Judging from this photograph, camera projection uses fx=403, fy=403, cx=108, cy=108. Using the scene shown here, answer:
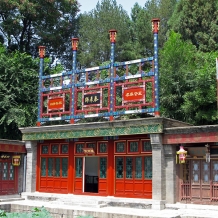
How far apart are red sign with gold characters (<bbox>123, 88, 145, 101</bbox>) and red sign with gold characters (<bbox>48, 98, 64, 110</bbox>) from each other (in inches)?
136

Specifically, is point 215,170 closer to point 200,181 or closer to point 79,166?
point 200,181

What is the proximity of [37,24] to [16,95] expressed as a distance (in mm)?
11418

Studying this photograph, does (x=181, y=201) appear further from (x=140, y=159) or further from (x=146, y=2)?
(x=146, y=2)

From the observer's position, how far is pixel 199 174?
46.3 ft

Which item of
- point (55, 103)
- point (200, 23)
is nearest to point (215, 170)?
point (55, 103)

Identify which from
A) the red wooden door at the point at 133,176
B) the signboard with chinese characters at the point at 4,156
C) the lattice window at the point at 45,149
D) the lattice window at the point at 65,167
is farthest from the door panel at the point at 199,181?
the signboard with chinese characters at the point at 4,156

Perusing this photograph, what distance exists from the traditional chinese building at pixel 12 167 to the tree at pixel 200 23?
15.1 metres

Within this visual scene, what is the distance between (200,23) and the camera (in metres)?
28.8

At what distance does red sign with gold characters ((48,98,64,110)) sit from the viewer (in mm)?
17828

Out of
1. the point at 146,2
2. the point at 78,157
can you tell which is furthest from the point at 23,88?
the point at 146,2

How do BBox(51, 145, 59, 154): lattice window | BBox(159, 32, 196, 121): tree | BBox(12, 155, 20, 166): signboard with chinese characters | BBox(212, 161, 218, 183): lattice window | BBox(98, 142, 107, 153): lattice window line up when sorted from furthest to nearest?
1. BBox(159, 32, 196, 121): tree
2. BBox(12, 155, 20, 166): signboard with chinese characters
3. BBox(51, 145, 59, 154): lattice window
4. BBox(98, 142, 107, 153): lattice window
5. BBox(212, 161, 218, 183): lattice window

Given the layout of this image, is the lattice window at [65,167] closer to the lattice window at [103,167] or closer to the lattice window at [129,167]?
the lattice window at [103,167]

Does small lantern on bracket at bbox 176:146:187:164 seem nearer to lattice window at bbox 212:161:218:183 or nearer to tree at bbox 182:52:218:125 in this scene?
lattice window at bbox 212:161:218:183

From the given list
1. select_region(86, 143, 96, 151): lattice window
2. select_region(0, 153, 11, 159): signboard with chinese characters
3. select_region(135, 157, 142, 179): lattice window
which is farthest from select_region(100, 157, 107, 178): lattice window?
select_region(0, 153, 11, 159): signboard with chinese characters
